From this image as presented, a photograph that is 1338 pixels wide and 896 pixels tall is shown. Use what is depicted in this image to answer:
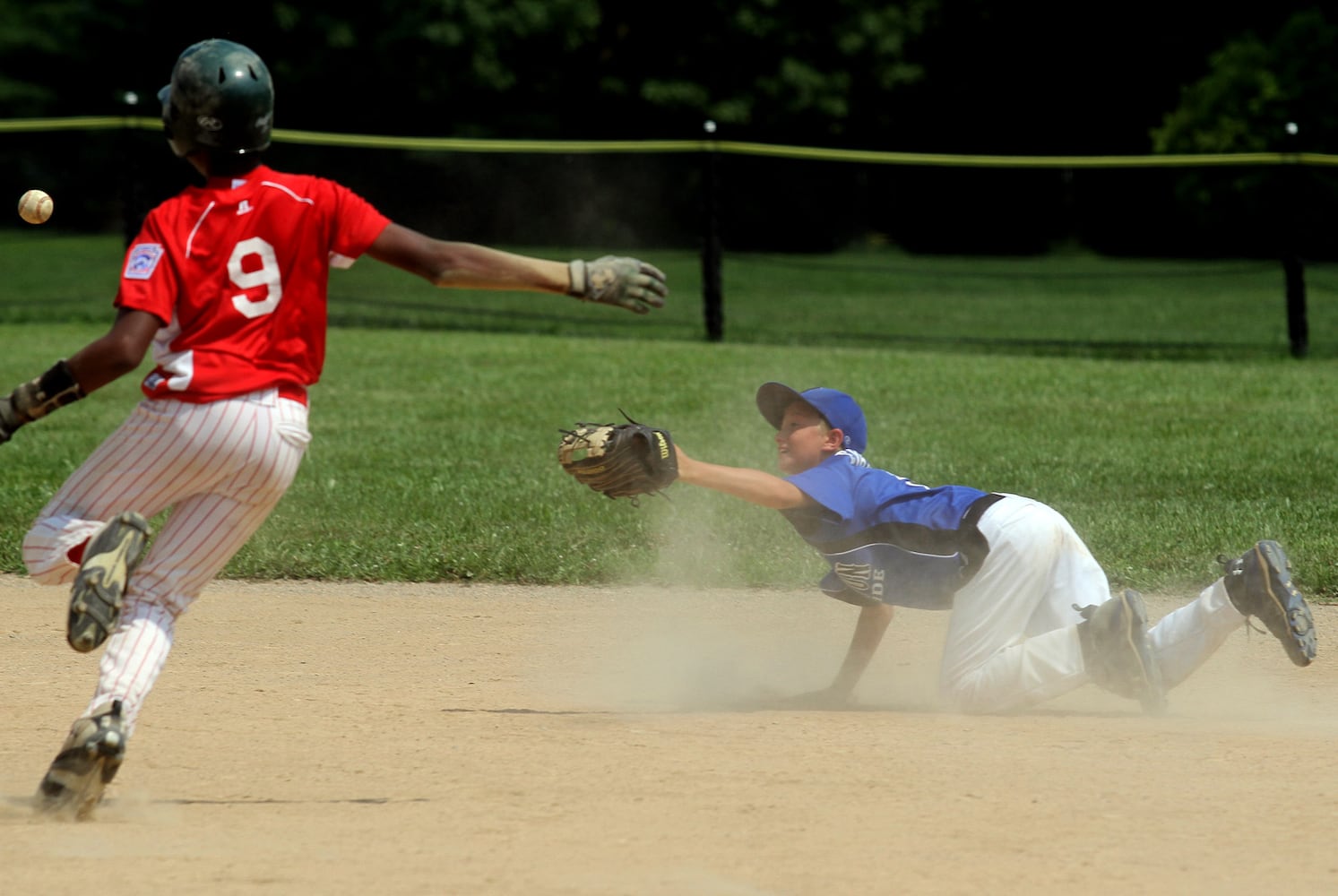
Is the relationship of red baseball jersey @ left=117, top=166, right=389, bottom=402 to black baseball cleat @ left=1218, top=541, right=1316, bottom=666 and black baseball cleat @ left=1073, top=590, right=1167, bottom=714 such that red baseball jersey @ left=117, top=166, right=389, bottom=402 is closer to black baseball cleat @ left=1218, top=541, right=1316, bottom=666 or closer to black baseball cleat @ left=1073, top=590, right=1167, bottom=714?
black baseball cleat @ left=1073, top=590, right=1167, bottom=714

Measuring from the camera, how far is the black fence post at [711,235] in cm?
1502

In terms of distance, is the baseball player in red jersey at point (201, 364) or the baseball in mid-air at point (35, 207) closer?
the baseball player in red jersey at point (201, 364)

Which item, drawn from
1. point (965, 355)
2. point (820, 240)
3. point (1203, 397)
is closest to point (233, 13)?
point (820, 240)

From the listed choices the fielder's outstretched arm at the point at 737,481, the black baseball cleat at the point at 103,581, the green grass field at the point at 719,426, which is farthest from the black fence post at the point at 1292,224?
the black baseball cleat at the point at 103,581

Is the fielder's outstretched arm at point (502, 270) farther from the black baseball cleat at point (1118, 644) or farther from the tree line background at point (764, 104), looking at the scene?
the tree line background at point (764, 104)

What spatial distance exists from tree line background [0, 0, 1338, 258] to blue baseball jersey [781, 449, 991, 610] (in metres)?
20.0

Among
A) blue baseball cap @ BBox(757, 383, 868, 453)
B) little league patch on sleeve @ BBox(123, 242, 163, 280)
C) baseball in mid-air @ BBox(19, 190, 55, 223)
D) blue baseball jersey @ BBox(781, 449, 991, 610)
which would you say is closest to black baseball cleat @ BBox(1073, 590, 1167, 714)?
blue baseball jersey @ BBox(781, 449, 991, 610)

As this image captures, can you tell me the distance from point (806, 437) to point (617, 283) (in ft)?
4.35

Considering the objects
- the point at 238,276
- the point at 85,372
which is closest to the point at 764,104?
the point at 238,276

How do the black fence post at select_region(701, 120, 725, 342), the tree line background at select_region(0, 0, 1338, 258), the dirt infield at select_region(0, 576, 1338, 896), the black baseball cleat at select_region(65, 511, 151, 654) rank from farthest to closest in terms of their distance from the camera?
1. the tree line background at select_region(0, 0, 1338, 258)
2. the black fence post at select_region(701, 120, 725, 342)
3. the black baseball cleat at select_region(65, 511, 151, 654)
4. the dirt infield at select_region(0, 576, 1338, 896)

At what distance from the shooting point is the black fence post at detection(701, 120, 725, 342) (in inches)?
591

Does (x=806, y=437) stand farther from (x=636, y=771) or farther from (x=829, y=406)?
(x=636, y=771)

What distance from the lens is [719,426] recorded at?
1062cm

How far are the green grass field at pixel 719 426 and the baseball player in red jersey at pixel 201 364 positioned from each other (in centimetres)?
329
